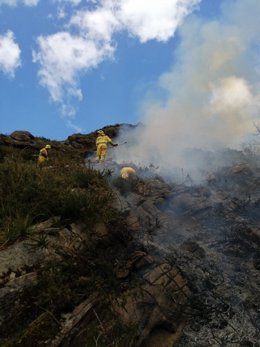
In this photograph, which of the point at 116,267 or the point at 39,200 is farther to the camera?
the point at 39,200

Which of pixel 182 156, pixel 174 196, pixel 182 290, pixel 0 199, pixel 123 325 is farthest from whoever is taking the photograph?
pixel 182 156

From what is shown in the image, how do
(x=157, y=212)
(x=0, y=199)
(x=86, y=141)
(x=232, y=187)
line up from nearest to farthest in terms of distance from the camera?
1. (x=0, y=199)
2. (x=157, y=212)
3. (x=232, y=187)
4. (x=86, y=141)

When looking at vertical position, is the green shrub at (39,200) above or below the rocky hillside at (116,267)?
above

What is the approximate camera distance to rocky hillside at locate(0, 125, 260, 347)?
6.69m

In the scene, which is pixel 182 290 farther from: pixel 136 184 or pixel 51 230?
pixel 136 184

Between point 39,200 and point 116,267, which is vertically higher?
point 39,200

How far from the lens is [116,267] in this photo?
26.5 ft

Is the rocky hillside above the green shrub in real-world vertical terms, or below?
below

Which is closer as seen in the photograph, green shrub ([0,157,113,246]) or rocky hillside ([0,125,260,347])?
rocky hillside ([0,125,260,347])

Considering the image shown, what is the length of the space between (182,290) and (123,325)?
146 cm

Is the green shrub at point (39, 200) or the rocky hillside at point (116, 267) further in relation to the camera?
the green shrub at point (39, 200)

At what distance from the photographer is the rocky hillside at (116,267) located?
22.0 feet

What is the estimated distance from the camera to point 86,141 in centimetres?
2483

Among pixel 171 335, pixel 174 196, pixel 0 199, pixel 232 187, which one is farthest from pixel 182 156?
pixel 171 335
